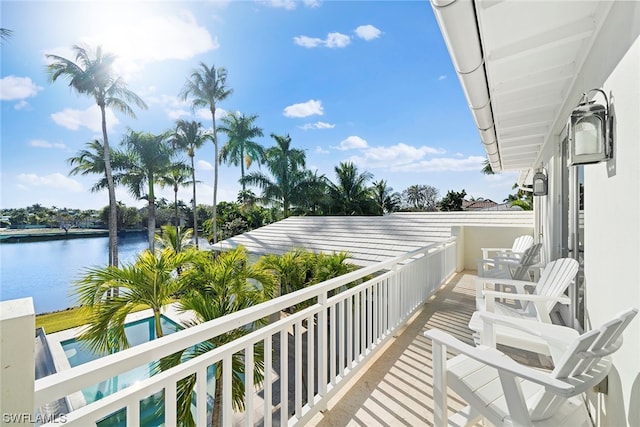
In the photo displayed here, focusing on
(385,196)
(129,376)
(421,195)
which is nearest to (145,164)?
(129,376)

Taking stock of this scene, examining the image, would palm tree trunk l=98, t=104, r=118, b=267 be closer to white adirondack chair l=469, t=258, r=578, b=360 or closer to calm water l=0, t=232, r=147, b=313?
calm water l=0, t=232, r=147, b=313

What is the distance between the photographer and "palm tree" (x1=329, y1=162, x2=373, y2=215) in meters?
21.3

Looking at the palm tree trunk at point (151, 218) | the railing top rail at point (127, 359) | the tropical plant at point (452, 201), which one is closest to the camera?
the railing top rail at point (127, 359)

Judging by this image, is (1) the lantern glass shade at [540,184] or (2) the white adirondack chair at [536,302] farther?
(1) the lantern glass shade at [540,184]

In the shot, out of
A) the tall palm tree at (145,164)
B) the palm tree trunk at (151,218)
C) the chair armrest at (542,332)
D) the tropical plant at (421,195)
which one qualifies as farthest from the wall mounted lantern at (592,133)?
the tropical plant at (421,195)

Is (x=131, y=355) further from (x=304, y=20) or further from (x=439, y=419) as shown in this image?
(x=304, y=20)

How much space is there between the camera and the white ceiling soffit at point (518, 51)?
6.15 ft

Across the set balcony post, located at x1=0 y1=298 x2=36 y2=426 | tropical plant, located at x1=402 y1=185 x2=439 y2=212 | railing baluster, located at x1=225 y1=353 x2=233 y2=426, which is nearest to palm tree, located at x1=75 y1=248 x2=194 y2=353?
railing baluster, located at x1=225 y1=353 x2=233 y2=426

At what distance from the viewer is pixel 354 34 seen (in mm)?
9742

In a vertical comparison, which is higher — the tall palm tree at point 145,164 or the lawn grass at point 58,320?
the tall palm tree at point 145,164

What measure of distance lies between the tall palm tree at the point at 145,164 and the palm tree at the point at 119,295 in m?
16.3

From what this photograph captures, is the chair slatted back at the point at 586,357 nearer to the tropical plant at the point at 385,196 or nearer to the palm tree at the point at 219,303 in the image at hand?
the palm tree at the point at 219,303

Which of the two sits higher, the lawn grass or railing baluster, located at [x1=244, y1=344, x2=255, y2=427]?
railing baluster, located at [x1=244, y1=344, x2=255, y2=427]

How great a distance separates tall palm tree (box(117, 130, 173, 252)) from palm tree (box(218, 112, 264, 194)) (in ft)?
13.1
